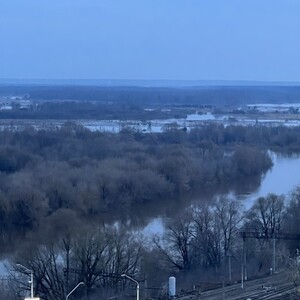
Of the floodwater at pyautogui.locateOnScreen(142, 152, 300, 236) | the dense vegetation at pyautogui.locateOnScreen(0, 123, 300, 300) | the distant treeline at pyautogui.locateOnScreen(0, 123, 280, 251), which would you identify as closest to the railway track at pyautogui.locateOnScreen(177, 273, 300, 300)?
the dense vegetation at pyautogui.locateOnScreen(0, 123, 300, 300)

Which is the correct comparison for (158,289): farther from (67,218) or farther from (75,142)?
(75,142)

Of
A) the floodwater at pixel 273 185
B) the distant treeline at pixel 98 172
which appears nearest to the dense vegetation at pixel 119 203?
the distant treeline at pixel 98 172

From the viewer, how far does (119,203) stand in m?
14.4

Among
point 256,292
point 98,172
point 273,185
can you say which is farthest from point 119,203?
point 256,292

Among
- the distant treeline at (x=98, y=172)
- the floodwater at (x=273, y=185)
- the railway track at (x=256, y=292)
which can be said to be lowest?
the floodwater at (x=273, y=185)

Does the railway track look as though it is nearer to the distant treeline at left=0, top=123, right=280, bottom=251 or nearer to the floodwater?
the floodwater

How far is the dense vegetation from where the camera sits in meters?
8.89

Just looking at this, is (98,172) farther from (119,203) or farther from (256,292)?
(256,292)

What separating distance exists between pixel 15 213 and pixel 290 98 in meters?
52.2

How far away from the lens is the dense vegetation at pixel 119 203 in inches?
350

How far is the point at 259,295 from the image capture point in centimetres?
758

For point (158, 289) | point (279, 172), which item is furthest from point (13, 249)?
point (279, 172)

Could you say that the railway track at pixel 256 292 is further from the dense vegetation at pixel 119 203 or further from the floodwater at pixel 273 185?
the floodwater at pixel 273 185

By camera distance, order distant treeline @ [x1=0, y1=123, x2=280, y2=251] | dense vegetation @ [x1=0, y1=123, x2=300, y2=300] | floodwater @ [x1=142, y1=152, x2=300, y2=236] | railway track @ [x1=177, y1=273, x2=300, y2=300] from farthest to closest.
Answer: distant treeline @ [x1=0, y1=123, x2=280, y2=251] → floodwater @ [x1=142, y1=152, x2=300, y2=236] → dense vegetation @ [x1=0, y1=123, x2=300, y2=300] → railway track @ [x1=177, y1=273, x2=300, y2=300]
